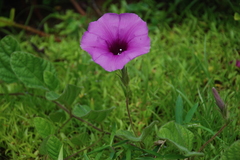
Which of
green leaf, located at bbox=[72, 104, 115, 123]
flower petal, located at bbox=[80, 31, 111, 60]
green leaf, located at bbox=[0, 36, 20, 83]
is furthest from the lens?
green leaf, located at bbox=[0, 36, 20, 83]

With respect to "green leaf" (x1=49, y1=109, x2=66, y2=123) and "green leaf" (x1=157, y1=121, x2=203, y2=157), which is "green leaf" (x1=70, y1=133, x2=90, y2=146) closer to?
"green leaf" (x1=49, y1=109, x2=66, y2=123)

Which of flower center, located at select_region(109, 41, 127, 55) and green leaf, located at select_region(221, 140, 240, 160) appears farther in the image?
flower center, located at select_region(109, 41, 127, 55)

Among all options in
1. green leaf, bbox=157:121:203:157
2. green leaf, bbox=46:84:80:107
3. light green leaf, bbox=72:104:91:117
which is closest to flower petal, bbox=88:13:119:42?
green leaf, bbox=46:84:80:107

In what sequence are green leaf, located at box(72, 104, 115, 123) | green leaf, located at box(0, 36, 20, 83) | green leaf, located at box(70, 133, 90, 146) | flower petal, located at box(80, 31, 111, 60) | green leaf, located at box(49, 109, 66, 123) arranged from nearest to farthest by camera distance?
flower petal, located at box(80, 31, 111, 60) → green leaf, located at box(72, 104, 115, 123) → green leaf, located at box(70, 133, 90, 146) → green leaf, located at box(49, 109, 66, 123) → green leaf, located at box(0, 36, 20, 83)

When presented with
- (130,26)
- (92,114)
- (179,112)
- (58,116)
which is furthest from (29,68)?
(179,112)

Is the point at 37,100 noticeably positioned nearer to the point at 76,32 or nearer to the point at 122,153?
the point at 122,153

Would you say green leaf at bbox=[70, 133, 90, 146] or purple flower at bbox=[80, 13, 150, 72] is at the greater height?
purple flower at bbox=[80, 13, 150, 72]

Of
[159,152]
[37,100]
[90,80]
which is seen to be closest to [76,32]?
[90,80]
